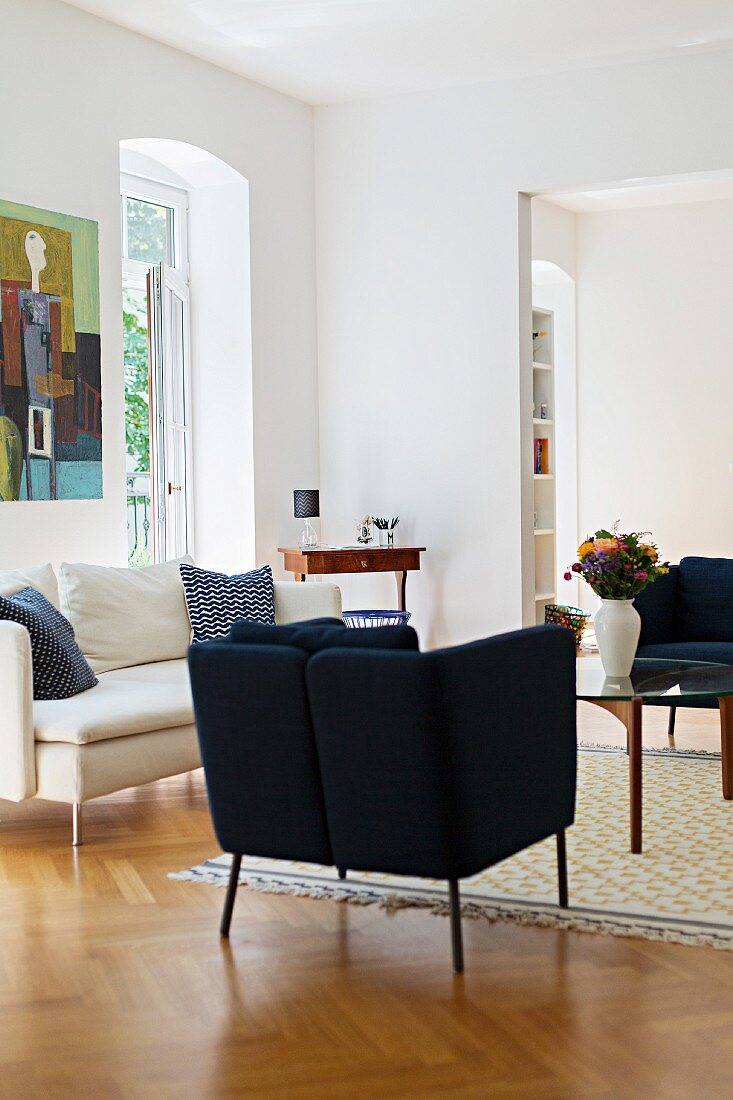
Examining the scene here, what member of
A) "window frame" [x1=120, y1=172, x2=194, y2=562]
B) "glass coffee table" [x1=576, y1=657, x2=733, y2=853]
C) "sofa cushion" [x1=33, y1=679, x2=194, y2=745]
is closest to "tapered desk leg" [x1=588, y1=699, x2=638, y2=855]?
"glass coffee table" [x1=576, y1=657, x2=733, y2=853]

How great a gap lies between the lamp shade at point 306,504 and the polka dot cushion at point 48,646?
7.78 ft

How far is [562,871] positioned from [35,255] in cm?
361

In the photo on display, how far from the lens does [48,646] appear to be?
4465 millimetres

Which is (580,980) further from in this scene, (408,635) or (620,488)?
(620,488)

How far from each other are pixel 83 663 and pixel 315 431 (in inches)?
126

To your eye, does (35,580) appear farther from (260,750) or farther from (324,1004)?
(324,1004)

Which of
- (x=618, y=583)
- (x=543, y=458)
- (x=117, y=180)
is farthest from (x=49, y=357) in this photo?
(x=543, y=458)

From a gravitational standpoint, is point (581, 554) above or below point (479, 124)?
below

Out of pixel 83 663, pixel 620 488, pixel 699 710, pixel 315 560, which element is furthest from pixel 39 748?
pixel 620 488

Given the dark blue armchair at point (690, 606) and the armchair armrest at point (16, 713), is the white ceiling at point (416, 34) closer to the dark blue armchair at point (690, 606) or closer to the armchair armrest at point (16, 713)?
the dark blue armchair at point (690, 606)

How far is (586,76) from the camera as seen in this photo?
22.1 feet

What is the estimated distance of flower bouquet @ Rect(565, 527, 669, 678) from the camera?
464 centimetres

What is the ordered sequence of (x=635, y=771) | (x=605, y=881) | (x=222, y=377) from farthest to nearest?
(x=222, y=377) < (x=635, y=771) < (x=605, y=881)

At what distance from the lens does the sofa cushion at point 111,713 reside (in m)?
4.19
